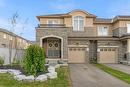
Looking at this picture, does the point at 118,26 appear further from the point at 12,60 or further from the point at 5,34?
the point at 5,34

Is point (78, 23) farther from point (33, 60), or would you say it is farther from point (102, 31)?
point (33, 60)

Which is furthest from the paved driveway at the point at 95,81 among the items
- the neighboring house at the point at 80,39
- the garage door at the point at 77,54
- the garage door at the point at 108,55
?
the garage door at the point at 108,55

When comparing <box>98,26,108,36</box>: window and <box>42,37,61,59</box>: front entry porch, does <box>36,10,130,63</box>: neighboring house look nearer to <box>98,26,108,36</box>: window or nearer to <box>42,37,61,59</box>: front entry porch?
<box>42,37,61,59</box>: front entry porch

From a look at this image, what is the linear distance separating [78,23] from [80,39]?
2.87 m

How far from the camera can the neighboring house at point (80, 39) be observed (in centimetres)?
2930

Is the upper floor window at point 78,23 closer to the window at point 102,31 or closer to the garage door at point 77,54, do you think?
the garage door at point 77,54

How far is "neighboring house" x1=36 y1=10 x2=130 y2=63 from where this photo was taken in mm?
29297

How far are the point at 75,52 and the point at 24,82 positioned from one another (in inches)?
764

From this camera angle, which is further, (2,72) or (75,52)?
(75,52)

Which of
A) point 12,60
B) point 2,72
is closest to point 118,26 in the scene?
point 12,60

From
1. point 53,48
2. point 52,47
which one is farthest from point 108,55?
point 52,47

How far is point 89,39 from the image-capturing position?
3219cm

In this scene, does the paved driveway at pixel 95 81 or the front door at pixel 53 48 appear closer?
the paved driveway at pixel 95 81

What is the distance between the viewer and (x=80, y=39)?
32125mm
